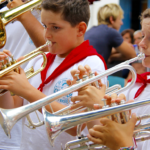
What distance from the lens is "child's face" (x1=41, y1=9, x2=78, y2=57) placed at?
4.16ft

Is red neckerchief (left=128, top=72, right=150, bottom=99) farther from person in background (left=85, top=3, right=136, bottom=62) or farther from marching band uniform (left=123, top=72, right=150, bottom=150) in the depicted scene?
person in background (left=85, top=3, right=136, bottom=62)

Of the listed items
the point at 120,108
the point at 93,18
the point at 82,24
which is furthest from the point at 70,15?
the point at 93,18

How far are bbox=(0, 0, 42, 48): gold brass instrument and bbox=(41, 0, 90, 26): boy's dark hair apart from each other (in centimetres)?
13

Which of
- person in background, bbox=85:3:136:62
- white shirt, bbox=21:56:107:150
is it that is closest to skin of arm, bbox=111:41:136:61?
person in background, bbox=85:3:136:62

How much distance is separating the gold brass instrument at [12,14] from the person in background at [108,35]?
1108mm

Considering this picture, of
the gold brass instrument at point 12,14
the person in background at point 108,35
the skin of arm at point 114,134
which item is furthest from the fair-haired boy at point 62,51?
the person in background at point 108,35

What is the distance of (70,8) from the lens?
1.30 m

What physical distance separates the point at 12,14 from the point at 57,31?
A: 340 millimetres

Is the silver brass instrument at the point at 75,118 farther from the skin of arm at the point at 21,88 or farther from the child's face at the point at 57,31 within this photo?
the child's face at the point at 57,31

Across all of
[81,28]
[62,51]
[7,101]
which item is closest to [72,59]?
[62,51]

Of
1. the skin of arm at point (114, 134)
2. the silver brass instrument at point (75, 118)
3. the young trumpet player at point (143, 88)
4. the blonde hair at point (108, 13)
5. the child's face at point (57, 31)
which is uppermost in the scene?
the blonde hair at point (108, 13)

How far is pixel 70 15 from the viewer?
4.26ft

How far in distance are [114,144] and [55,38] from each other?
650 mm

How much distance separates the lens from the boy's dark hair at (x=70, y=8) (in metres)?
1.27
